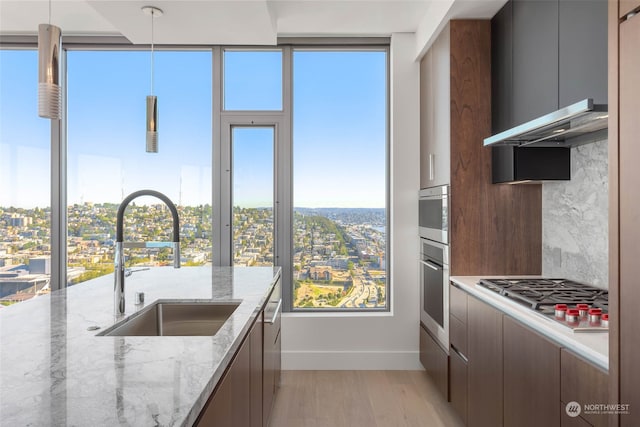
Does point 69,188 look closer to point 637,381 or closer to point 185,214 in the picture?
point 185,214

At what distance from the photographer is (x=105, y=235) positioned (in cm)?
368

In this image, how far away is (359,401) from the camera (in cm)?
289

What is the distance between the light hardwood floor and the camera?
2609mm

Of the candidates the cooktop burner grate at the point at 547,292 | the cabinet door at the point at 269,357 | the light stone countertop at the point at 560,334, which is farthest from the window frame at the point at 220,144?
the light stone countertop at the point at 560,334

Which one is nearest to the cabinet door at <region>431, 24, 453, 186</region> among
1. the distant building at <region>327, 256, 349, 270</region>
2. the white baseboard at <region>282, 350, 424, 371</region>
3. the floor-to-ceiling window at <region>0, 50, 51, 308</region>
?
the distant building at <region>327, 256, 349, 270</region>

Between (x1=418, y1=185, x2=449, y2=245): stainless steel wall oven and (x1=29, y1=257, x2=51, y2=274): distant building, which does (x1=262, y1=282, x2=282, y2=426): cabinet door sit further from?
(x1=29, y1=257, x2=51, y2=274): distant building

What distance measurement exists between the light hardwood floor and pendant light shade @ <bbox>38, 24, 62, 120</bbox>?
7.00 feet

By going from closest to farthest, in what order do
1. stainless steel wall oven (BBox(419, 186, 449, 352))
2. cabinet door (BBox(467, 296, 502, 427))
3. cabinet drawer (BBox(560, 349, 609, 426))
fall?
cabinet drawer (BBox(560, 349, 609, 426)), cabinet door (BBox(467, 296, 502, 427)), stainless steel wall oven (BBox(419, 186, 449, 352))

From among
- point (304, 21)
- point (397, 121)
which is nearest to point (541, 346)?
point (397, 121)

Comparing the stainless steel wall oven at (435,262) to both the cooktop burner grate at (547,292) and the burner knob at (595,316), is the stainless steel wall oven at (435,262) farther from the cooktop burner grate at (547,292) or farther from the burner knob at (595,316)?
the burner knob at (595,316)

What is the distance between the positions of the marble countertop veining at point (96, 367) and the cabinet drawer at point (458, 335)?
1.26 m

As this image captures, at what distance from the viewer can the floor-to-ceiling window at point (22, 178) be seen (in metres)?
3.62

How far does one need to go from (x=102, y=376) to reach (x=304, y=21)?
297 centimetres

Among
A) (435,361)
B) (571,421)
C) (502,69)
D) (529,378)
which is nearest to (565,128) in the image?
(502,69)
